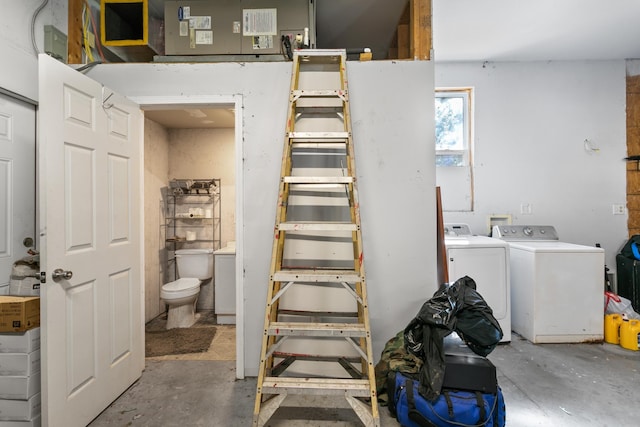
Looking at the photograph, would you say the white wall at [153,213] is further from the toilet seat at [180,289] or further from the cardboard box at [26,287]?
the cardboard box at [26,287]

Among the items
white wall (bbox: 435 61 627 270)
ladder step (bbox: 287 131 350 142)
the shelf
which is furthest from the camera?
the shelf

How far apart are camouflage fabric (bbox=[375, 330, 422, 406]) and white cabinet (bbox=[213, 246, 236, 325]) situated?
1.79m

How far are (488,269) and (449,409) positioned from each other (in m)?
1.49

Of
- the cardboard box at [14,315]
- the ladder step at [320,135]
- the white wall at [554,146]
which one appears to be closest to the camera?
the cardboard box at [14,315]

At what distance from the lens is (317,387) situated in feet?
4.84

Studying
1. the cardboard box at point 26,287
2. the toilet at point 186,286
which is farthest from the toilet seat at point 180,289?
the cardboard box at point 26,287

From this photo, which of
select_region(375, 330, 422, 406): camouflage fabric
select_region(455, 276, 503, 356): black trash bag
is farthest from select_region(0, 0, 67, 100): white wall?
select_region(455, 276, 503, 356): black trash bag

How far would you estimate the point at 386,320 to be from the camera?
207cm

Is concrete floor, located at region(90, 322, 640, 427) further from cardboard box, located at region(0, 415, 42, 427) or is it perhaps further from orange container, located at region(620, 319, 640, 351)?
cardboard box, located at region(0, 415, 42, 427)

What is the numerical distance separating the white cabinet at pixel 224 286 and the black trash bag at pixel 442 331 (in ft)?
6.70

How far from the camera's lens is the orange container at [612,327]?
2693 millimetres

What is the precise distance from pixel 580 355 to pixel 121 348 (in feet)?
11.3

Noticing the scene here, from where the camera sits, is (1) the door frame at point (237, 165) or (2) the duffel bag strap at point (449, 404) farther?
(1) the door frame at point (237, 165)

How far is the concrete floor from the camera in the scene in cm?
173
